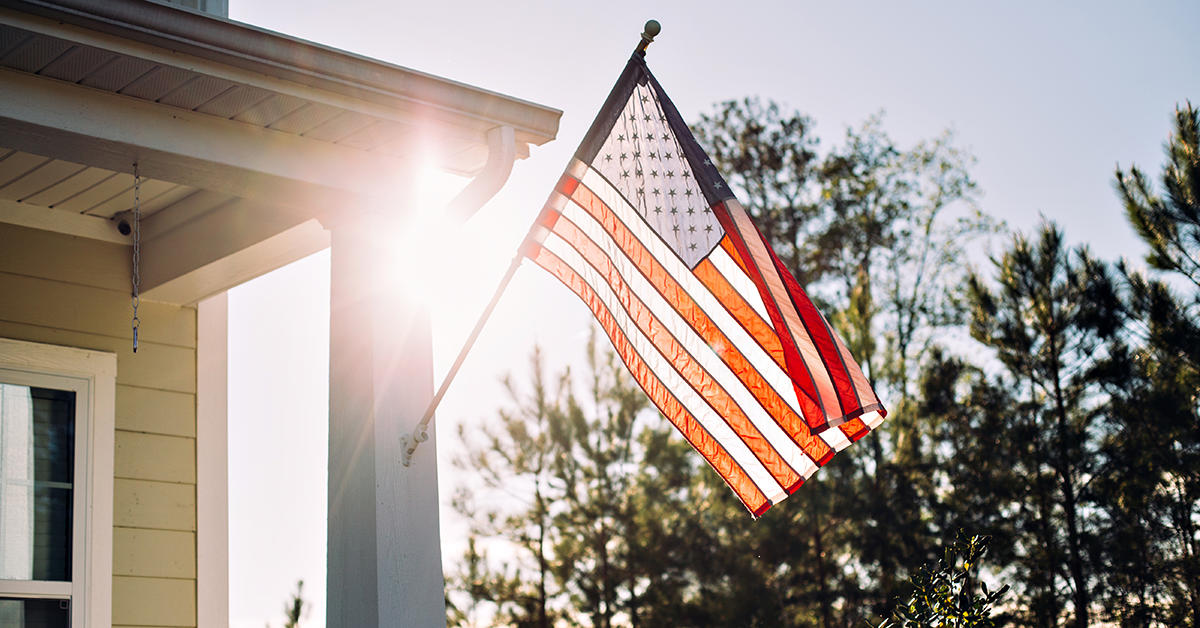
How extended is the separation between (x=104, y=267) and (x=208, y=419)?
80 cm

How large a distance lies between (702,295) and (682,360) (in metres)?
0.27

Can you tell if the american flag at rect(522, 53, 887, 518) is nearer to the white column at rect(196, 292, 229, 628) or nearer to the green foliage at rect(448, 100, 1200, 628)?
the white column at rect(196, 292, 229, 628)

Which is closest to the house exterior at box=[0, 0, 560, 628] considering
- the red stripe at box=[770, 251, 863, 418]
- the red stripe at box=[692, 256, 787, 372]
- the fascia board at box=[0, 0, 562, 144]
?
the fascia board at box=[0, 0, 562, 144]

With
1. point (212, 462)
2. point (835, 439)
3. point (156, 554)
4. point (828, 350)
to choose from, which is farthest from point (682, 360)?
point (156, 554)

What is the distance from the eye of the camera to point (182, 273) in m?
4.36

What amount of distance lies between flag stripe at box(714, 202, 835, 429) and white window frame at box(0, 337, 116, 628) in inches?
109

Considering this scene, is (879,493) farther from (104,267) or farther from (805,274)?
(104,267)

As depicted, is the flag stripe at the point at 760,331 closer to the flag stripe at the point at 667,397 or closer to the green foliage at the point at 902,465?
the flag stripe at the point at 667,397

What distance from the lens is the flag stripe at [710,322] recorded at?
3391 mm

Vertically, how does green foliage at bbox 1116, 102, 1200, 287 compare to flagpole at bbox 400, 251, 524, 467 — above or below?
above

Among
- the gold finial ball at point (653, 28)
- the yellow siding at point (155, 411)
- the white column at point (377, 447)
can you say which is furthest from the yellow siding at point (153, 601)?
the gold finial ball at point (653, 28)

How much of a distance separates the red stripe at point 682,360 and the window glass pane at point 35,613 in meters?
2.41

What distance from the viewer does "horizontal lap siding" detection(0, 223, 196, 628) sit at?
165 inches

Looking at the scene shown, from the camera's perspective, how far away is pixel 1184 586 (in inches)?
488
